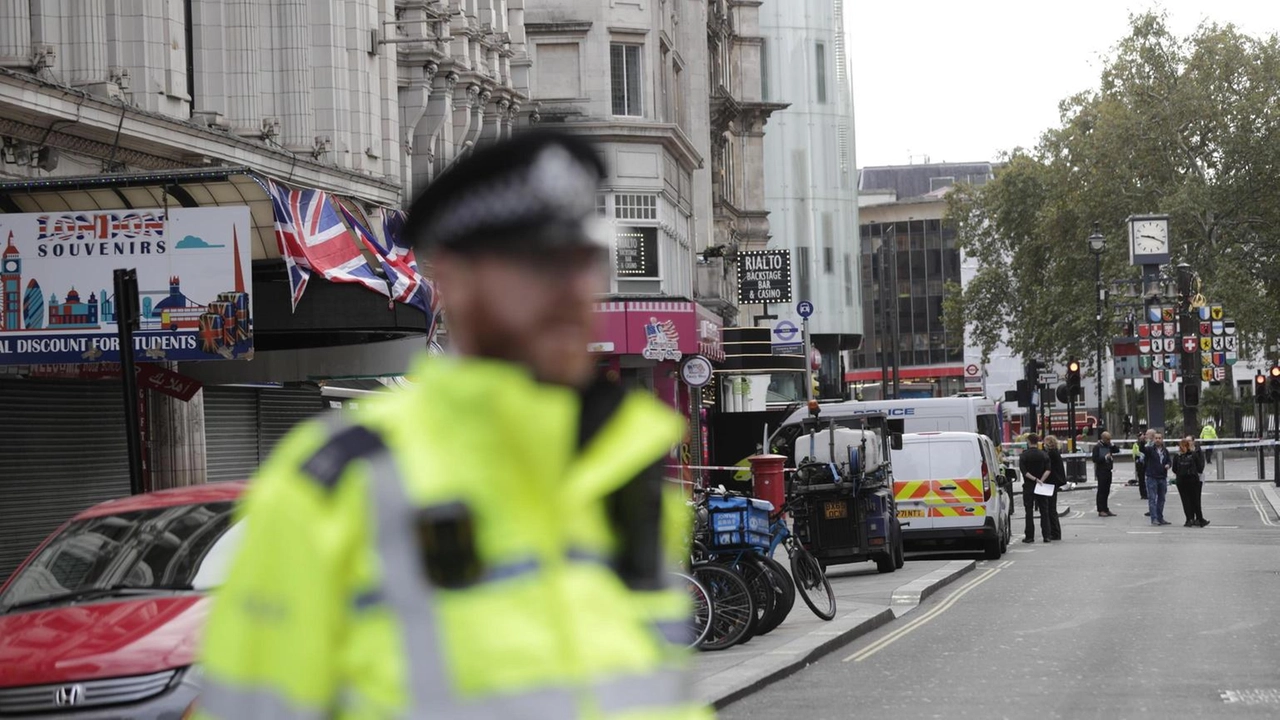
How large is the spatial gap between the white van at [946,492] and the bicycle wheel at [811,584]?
33.7ft

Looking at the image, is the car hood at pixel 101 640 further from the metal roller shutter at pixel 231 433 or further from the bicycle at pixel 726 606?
the metal roller shutter at pixel 231 433

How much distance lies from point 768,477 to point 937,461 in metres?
6.29

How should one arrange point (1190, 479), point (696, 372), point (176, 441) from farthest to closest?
point (1190, 479) → point (696, 372) → point (176, 441)

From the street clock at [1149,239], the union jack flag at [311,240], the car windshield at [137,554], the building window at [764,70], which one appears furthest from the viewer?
the building window at [764,70]

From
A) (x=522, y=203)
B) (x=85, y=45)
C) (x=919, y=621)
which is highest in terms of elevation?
(x=85, y=45)

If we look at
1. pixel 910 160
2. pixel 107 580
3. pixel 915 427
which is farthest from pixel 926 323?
pixel 107 580

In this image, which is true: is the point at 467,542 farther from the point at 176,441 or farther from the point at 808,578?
the point at 176,441

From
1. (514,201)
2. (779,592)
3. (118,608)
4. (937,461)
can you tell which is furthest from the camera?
(937,461)

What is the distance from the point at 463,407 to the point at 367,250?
17315mm

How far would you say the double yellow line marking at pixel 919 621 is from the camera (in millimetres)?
15655

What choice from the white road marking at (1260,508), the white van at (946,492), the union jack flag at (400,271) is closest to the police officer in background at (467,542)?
the union jack flag at (400,271)

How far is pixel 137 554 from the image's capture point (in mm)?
9242

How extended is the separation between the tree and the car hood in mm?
69192

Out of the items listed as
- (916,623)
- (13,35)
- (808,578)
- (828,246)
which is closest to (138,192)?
(13,35)
